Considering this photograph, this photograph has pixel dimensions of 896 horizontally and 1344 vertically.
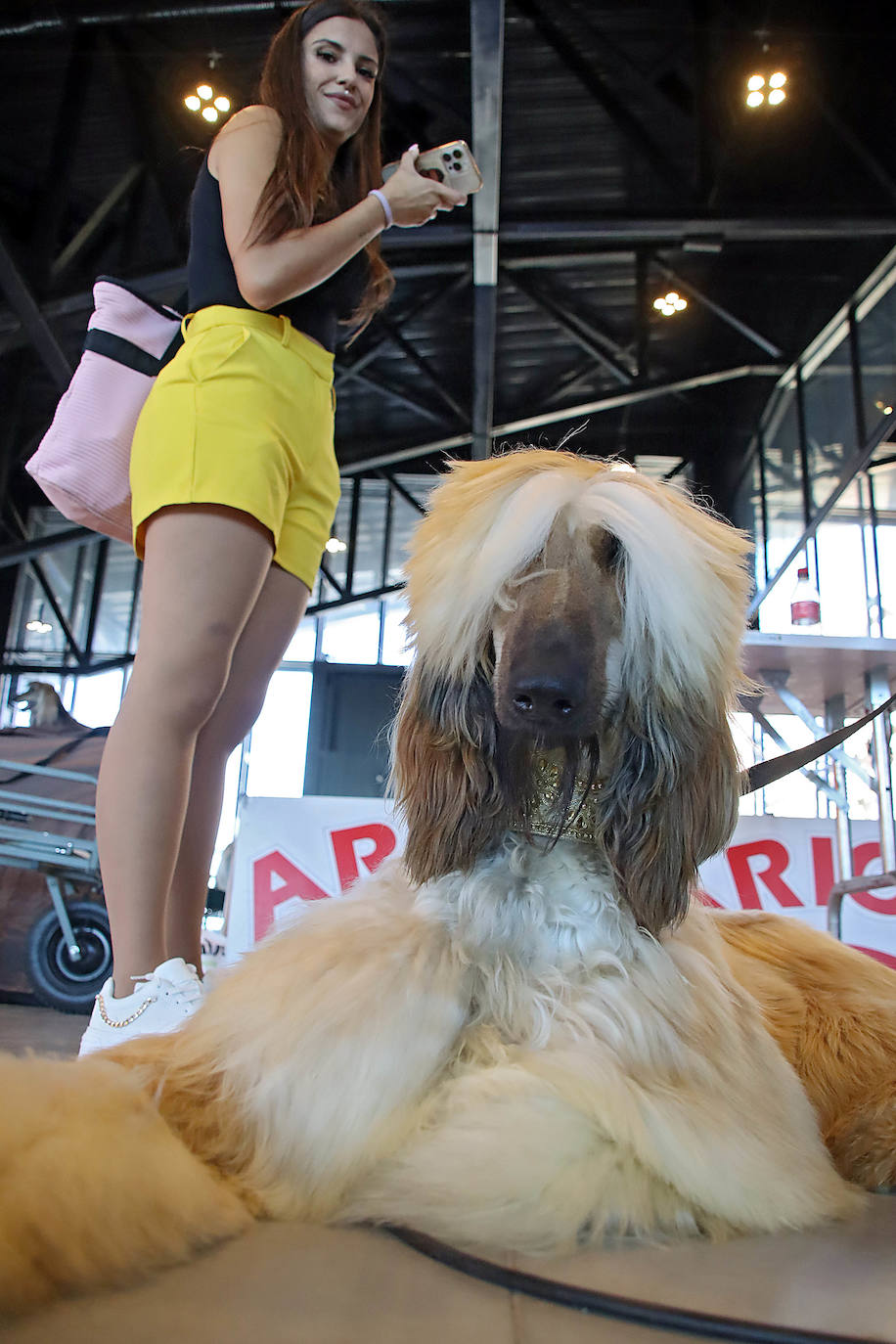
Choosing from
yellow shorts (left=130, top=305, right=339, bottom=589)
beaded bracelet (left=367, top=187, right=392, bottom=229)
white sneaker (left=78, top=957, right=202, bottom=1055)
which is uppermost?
beaded bracelet (left=367, top=187, right=392, bottom=229)

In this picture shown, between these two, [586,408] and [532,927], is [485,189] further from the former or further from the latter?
[532,927]

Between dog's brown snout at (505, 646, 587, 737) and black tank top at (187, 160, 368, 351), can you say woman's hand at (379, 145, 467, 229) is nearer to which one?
black tank top at (187, 160, 368, 351)

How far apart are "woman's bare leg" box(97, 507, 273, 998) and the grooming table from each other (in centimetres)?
53

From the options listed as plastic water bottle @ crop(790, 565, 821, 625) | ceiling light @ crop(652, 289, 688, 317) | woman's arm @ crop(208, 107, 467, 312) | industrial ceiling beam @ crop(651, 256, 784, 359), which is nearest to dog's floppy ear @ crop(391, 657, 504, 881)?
woman's arm @ crop(208, 107, 467, 312)

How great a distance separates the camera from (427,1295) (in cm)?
53

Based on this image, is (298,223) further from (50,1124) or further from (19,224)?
(19,224)

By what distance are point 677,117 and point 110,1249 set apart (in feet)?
17.7

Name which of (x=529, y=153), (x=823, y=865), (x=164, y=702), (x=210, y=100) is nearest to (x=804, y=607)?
(x=823, y=865)

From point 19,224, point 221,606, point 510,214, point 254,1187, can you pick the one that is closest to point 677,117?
point 510,214

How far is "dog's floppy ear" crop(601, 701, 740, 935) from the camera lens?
80 cm

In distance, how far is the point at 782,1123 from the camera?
0.77m

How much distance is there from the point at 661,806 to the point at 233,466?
677 millimetres

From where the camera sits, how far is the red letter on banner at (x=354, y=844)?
9.37 feet

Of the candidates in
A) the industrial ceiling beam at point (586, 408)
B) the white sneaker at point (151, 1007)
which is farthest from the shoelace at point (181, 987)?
the industrial ceiling beam at point (586, 408)
